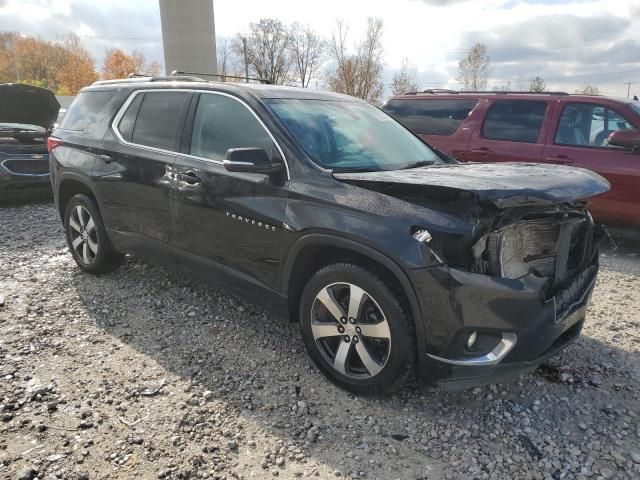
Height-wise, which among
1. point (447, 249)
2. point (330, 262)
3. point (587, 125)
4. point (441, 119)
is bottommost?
point (330, 262)

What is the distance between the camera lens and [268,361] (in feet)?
10.7

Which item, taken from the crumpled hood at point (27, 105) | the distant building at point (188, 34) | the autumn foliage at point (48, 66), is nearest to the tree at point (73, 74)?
the autumn foliage at point (48, 66)

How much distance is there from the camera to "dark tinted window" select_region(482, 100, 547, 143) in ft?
20.2

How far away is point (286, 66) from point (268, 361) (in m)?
55.0

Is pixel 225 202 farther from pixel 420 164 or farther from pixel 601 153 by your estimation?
pixel 601 153

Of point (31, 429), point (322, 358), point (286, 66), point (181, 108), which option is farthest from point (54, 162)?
point (286, 66)

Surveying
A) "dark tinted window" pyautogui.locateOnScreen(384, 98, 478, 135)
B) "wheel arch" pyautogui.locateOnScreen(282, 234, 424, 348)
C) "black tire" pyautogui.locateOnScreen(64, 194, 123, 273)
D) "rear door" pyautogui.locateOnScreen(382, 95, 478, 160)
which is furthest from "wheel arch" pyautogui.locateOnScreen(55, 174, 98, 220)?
"dark tinted window" pyautogui.locateOnScreen(384, 98, 478, 135)

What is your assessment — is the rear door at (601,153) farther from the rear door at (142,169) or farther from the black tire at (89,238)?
the black tire at (89,238)

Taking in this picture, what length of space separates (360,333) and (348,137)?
139cm

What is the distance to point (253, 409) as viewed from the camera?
9.02 ft

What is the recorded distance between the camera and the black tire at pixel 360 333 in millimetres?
2547

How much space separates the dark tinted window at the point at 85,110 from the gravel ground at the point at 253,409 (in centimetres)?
172

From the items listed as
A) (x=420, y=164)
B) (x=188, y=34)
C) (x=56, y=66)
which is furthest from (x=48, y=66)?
(x=420, y=164)

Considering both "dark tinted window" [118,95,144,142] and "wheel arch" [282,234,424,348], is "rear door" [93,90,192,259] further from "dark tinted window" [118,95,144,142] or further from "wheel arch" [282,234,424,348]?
"wheel arch" [282,234,424,348]
